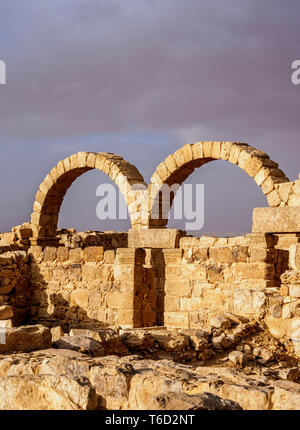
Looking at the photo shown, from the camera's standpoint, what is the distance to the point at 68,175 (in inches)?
506

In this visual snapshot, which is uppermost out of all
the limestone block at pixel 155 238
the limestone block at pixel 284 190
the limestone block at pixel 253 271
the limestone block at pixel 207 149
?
the limestone block at pixel 207 149

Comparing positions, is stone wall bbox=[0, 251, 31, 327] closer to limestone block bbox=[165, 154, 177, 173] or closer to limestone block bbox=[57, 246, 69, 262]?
limestone block bbox=[57, 246, 69, 262]

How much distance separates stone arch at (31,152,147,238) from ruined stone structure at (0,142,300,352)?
3cm

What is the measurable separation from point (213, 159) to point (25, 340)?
662 centimetres

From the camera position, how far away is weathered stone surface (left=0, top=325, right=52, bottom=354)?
4.59m

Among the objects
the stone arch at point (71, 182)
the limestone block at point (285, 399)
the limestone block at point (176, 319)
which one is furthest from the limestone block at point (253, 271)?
the limestone block at point (285, 399)

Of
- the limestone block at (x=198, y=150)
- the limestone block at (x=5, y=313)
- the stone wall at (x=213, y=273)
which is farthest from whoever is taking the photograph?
the limestone block at (x=198, y=150)

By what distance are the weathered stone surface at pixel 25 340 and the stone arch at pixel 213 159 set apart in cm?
573

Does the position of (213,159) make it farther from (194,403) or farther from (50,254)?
(194,403)

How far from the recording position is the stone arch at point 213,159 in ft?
31.4

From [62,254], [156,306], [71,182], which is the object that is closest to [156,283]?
[156,306]

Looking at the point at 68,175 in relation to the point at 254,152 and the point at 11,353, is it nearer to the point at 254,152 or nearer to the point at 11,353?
the point at 254,152

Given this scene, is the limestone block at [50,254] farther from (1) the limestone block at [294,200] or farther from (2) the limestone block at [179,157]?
(1) the limestone block at [294,200]
